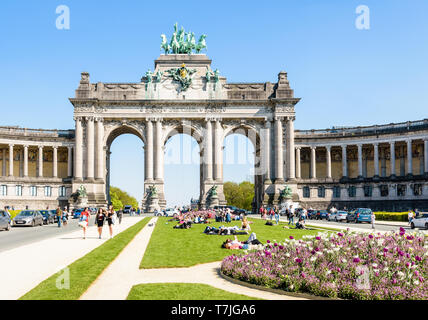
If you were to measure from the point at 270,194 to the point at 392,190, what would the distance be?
24.0 meters

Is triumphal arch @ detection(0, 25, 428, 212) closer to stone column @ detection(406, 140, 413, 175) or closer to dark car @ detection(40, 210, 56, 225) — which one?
stone column @ detection(406, 140, 413, 175)

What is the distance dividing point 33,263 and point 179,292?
9.07 metres

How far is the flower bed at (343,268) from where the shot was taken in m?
13.0

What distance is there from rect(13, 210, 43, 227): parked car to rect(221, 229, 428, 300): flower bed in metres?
37.0

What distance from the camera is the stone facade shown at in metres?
84.1

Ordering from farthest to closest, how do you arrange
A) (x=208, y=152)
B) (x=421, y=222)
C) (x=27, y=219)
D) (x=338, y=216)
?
(x=208, y=152), (x=338, y=216), (x=27, y=219), (x=421, y=222)

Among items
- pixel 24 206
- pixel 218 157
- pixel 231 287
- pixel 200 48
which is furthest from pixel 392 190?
pixel 231 287

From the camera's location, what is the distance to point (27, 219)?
4847 cm

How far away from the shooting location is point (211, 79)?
281ft

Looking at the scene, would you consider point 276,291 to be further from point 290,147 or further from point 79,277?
point 290,147

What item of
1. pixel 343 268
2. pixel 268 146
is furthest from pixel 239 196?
pixel 343 268

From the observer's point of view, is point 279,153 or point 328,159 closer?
point 279,153

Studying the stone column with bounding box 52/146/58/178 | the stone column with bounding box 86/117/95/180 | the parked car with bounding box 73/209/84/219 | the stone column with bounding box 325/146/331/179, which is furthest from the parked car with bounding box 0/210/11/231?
the stone column with bounding box 325/146/331/179

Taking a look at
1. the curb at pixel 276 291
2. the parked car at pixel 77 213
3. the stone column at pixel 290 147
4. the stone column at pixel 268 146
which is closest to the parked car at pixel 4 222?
the parked car at pixel 77 213
